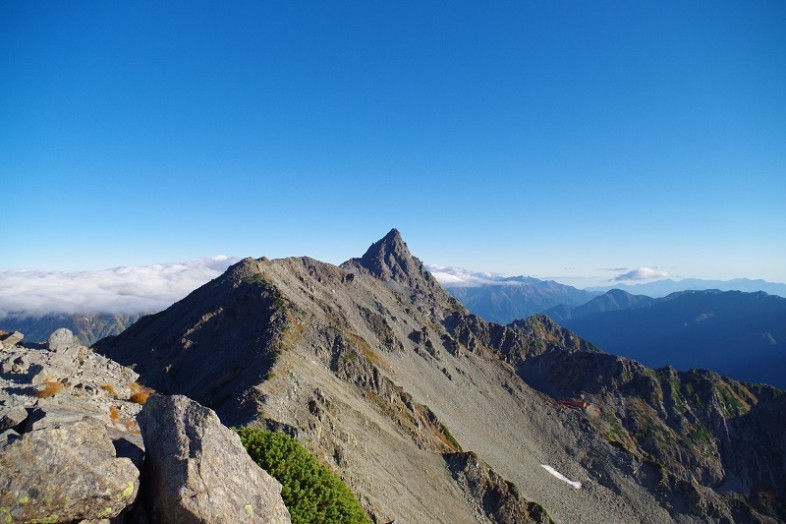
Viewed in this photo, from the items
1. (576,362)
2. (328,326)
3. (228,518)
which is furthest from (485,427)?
(228,518)

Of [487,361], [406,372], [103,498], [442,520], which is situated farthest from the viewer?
[487,361]

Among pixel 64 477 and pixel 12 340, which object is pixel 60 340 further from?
pixel 64 477

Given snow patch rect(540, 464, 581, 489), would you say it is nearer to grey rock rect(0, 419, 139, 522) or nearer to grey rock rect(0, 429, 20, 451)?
grey rock rect(0, 419, 139, 522)

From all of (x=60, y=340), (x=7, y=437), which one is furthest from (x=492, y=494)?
(x=7, y=437)

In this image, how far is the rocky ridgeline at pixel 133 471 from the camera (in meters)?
13.1

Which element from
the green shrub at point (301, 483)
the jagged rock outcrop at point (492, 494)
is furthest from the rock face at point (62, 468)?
the jagged rock outcrop at point (492, 494)

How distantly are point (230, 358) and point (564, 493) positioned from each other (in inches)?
3204

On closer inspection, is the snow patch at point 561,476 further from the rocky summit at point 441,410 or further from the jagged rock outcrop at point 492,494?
the jagged rock outcrop at point 492,494

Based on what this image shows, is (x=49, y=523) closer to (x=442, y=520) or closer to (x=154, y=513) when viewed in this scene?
(x=154, y=513)

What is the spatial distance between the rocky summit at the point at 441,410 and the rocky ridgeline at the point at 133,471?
29.3 metres

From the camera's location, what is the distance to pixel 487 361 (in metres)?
184

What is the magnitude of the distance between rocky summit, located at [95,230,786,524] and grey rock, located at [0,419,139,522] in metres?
32.1

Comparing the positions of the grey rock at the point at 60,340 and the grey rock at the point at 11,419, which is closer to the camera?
the grey rock at the point at 11,419

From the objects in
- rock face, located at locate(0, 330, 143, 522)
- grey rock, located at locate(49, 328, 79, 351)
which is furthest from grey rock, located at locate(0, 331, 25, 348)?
rock face, located at locate(0, 330, 143, 522)
